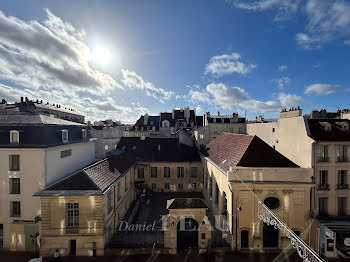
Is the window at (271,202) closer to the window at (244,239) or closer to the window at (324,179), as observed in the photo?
the window at (244,239)

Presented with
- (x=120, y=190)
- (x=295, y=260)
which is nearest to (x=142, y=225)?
(x=120, y=190)

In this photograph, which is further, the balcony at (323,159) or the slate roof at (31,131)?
the balcony at (323,159)

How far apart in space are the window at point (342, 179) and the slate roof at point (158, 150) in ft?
62.5

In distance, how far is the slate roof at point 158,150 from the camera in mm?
34438

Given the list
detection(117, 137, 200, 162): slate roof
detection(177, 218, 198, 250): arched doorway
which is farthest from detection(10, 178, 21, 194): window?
detection(117, 137, 200, 162): slate roof

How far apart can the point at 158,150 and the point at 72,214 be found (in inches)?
774

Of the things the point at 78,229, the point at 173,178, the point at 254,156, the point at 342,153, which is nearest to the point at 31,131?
the point at 78,229

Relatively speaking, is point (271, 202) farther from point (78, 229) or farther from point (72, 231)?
point (72, 231)

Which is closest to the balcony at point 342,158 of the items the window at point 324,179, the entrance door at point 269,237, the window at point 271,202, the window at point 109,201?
the window at point 324,179

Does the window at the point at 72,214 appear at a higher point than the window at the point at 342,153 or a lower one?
lower

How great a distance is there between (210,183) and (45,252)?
1961 cm

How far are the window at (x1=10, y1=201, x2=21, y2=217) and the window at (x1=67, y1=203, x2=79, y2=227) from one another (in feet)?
16.8

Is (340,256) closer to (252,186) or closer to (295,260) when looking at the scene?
(295,260)

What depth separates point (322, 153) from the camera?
67.3ft
